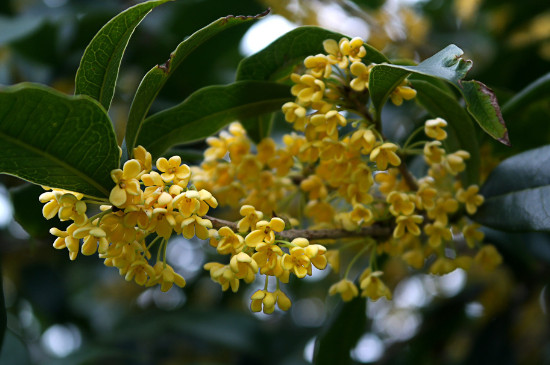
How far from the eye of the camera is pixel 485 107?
1158 millimetres

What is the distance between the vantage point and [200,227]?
1.11 metres

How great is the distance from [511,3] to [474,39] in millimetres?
425

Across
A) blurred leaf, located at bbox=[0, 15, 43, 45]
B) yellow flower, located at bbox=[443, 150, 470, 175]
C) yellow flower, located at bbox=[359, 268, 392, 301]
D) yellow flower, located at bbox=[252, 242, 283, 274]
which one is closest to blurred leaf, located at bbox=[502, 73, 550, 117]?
yellow flower, located at bbox=[443, 150, 470, 175]

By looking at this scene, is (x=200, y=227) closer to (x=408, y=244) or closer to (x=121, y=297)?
(x=408, y=244)


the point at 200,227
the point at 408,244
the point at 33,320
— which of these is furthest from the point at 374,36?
the point at 33,320

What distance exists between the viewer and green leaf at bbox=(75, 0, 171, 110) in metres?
1.22

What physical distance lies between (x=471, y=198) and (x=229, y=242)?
0.70 metres

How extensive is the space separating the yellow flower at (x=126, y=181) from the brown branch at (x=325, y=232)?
20 cm

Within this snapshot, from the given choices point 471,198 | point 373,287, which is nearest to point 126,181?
point 373,287

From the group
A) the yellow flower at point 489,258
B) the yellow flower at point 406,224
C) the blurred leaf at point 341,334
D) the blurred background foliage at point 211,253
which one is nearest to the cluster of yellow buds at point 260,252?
the yellow flower at point 406,224

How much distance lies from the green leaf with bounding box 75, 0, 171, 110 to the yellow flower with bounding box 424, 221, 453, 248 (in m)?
0.85

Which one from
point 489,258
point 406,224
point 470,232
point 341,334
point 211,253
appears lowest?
point 211,253

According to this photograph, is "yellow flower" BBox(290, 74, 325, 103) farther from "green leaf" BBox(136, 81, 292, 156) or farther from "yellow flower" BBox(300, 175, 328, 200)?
"yellow flower" BBox(300, 175, 328, 200)

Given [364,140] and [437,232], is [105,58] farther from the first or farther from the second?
[437,232]
